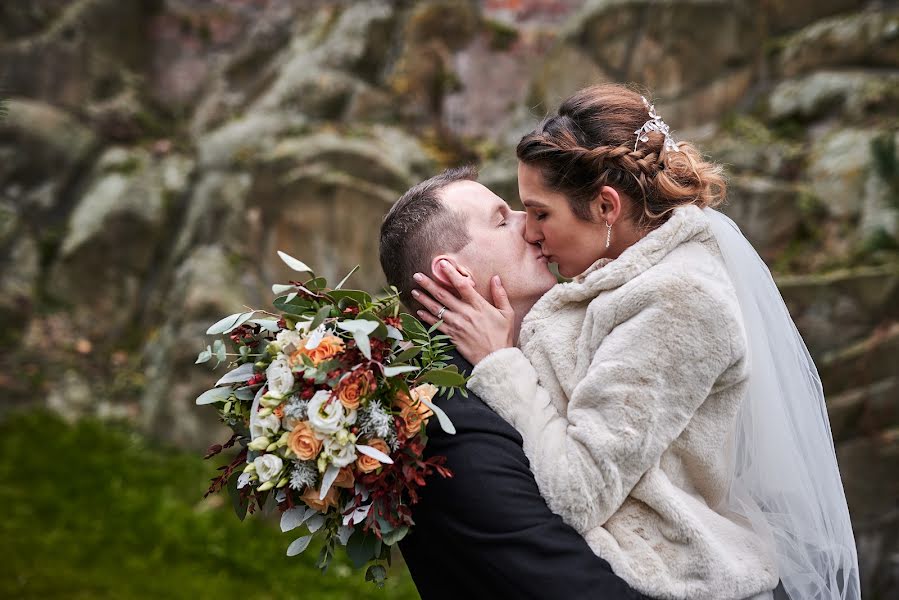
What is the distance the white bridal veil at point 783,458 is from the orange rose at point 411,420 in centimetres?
89

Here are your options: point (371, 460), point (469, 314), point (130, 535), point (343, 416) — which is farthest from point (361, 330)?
point (130, 535)

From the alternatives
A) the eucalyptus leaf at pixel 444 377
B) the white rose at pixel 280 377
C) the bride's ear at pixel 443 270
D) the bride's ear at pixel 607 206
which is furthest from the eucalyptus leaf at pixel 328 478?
the bride's ear at pixel 607 206

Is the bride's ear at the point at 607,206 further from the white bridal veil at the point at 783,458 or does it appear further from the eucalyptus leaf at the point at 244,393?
the eucalyptus leaf at the point at 244,393

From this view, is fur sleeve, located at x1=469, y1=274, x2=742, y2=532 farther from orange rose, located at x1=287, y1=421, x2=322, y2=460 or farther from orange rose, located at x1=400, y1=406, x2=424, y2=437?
orange rose, located at x1=287, y1=421, x2=322, y2=460

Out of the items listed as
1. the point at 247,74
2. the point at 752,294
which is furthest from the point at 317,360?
the point at 247,74

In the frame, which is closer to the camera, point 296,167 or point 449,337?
point 449,337

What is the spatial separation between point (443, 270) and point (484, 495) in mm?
680

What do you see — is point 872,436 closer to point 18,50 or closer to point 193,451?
point 193,451

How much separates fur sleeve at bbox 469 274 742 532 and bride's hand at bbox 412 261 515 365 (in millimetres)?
274

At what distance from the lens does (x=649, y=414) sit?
2.13 meters

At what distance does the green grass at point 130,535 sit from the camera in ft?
17.7

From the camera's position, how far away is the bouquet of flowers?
6.95ft

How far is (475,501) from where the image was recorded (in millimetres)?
2188

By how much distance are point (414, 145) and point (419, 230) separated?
17.0ft
